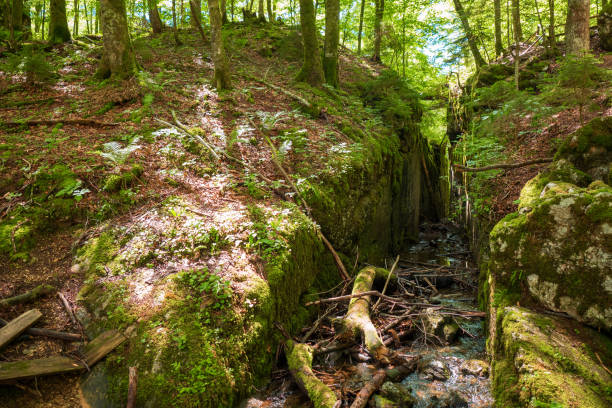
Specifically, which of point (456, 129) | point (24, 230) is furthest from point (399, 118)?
point (24, 230)

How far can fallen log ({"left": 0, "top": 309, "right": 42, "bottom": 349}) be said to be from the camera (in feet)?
10.3

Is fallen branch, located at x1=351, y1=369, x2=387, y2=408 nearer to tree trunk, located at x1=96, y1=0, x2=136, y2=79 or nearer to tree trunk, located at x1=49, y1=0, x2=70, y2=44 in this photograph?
tree trunk, located at x1=96, y1=0, x2=136, y2=79

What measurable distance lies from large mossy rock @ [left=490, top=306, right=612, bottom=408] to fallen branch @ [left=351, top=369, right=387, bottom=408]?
3.84 feet

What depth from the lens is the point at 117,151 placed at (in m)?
5.94

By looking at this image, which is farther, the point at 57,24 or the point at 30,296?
the point at 57,24

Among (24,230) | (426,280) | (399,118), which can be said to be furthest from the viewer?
(399,118)

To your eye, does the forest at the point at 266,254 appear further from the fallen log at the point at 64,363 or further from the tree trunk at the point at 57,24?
the tree trunk at the point at 57,24

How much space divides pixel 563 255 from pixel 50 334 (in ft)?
18.8

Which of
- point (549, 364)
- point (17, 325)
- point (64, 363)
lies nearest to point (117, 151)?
point (17, 325)

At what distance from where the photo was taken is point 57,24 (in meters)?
11.8

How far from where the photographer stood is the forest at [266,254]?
330 cm

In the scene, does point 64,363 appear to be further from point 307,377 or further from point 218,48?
point 218,48

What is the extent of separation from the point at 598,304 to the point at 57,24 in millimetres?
16703

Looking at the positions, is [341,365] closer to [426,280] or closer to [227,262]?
[227,262]
